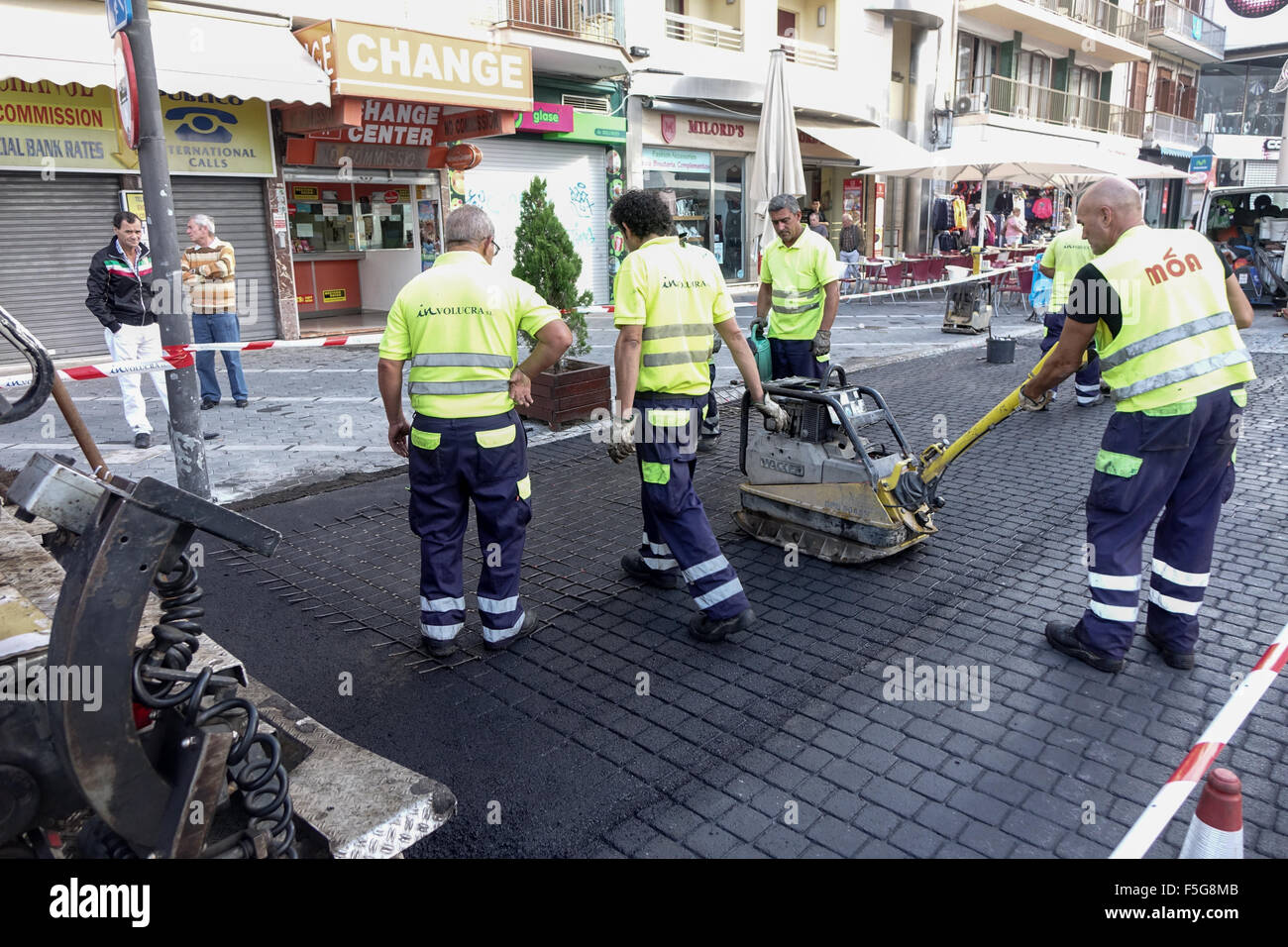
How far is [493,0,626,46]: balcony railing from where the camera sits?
14016mm

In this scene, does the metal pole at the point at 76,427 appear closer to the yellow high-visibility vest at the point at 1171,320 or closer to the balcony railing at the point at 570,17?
the yellow high-visibility vest at the point at 1171,320

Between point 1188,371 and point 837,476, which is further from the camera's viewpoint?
point 837,476

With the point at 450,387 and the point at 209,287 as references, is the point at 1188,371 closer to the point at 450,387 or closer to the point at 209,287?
the point at 450,387

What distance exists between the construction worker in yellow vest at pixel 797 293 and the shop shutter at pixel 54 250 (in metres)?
8.80

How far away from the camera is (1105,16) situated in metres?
29.4

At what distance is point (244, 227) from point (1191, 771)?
12660 millimetres

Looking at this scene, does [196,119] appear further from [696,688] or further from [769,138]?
[696,688]

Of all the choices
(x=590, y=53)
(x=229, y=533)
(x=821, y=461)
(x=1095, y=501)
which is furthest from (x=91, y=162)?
(x=1095, y=501)

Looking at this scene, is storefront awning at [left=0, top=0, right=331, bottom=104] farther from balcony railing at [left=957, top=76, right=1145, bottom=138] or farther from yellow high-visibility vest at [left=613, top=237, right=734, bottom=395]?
balcony railing at [left=957, top=76, right=1145, bottom=138]

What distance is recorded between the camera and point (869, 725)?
3365 mm

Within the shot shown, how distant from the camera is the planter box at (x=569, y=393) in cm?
784

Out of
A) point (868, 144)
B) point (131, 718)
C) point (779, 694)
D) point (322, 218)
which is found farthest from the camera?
point (868, 144)

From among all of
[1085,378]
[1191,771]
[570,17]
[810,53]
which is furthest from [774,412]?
[810,53]

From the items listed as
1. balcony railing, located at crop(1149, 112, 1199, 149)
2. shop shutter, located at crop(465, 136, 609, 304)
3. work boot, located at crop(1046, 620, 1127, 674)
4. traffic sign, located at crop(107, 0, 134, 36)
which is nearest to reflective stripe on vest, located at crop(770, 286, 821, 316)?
work boot, located at crop(1046, 620, 1127, 674)
